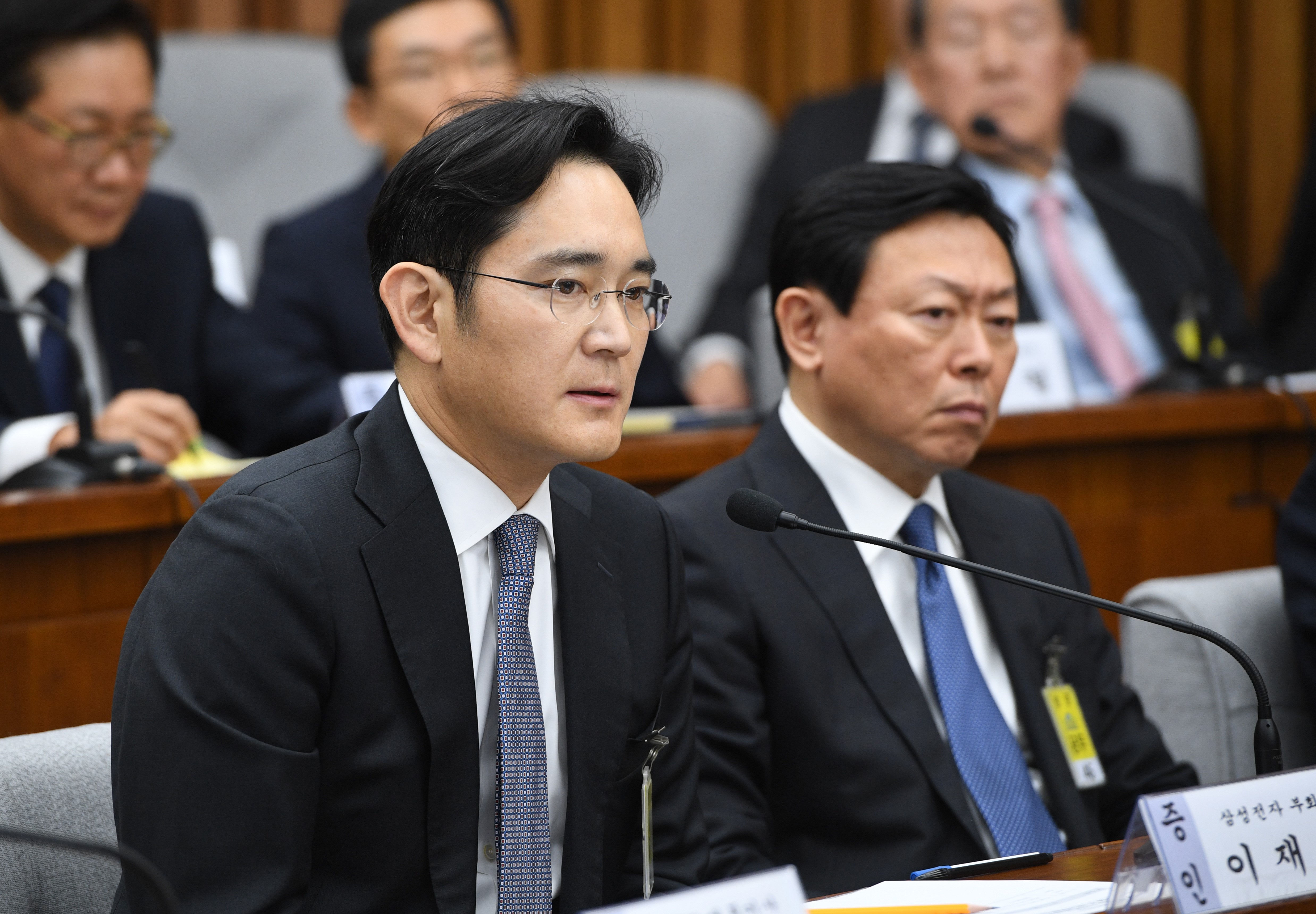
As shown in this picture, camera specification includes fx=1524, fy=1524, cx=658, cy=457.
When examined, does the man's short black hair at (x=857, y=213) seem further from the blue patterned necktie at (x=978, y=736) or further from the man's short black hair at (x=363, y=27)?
the man's short black hair at (x=363, y=27)

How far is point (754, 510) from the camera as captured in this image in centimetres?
144

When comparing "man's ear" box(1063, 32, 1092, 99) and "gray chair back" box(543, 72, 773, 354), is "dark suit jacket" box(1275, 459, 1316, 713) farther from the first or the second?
"gray chair back" box(543, 72, 773, 354)

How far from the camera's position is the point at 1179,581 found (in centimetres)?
198

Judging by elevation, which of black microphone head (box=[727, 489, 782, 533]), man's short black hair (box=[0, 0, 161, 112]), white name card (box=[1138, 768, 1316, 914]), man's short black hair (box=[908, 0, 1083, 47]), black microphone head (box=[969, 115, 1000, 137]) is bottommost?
white name card (box=[1138, 768, 1316, 914])

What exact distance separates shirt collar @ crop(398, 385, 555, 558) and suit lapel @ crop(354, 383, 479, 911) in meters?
0.02

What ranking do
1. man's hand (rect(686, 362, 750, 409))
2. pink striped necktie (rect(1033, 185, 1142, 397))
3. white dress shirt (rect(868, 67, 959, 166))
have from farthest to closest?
white dress shirt (rect(868, 67, 959, 166)), pink striped necktie (rect(1033, 185, 1142, 397)), man's hand (rect(686, 362, 750, 409))

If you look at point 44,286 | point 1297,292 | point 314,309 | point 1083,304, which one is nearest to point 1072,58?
point 1083,304

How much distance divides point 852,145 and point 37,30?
2.06 metres

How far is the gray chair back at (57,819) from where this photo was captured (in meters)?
1.29

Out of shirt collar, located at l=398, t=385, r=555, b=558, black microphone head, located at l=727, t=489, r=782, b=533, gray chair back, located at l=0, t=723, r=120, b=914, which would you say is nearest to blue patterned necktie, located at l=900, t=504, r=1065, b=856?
black microphone head, located at l=727, t=489, r=782, b=533

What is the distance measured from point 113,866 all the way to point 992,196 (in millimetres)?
1292

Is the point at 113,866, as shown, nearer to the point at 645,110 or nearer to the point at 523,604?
the point at 523,604

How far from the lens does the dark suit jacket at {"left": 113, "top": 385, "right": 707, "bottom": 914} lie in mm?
1160

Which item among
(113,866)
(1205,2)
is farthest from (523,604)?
(1205,2)
